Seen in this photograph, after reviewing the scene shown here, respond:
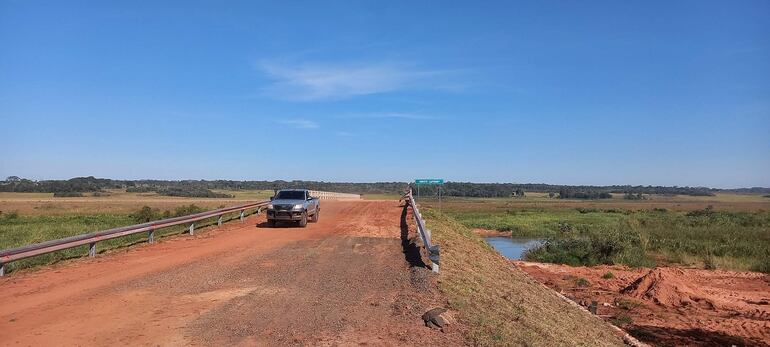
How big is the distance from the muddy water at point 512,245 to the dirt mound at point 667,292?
47.9 feet

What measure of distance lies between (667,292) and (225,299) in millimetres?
21158

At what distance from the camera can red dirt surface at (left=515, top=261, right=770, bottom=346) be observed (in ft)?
60.8

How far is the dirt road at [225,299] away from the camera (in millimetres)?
7594

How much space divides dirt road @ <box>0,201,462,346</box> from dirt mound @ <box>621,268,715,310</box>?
1368 cm

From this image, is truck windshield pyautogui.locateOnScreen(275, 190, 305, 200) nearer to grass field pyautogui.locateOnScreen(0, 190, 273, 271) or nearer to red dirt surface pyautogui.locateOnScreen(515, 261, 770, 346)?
grass field pyautogui.locateOnScreen(0, 190, 273, 271)

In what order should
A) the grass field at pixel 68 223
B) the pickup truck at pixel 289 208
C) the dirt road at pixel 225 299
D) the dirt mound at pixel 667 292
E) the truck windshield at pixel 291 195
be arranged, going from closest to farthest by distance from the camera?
the dirt road at pixel 225 299, the grass field at pixel 68 223, the dirt mound at pixel 667 292, the pickup truck at pixel 289 208, the truck windshield at pixel 291 195

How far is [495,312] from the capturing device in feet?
33.4

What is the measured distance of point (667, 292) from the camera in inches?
957

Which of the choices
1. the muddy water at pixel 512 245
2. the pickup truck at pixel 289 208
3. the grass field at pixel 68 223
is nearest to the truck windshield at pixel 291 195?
the pickup truck at pixel 289 208

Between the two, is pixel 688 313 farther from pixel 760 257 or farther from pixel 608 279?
pixel 760 257

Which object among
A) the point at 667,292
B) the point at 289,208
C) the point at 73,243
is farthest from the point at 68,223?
the point at 667,292

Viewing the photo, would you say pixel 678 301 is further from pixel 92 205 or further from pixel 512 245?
pixel 92 205

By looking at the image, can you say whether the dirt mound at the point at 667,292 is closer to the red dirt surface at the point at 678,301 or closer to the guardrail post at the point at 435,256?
the red dirt surface at the point at 678,301

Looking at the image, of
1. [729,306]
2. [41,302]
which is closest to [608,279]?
[729,306]
